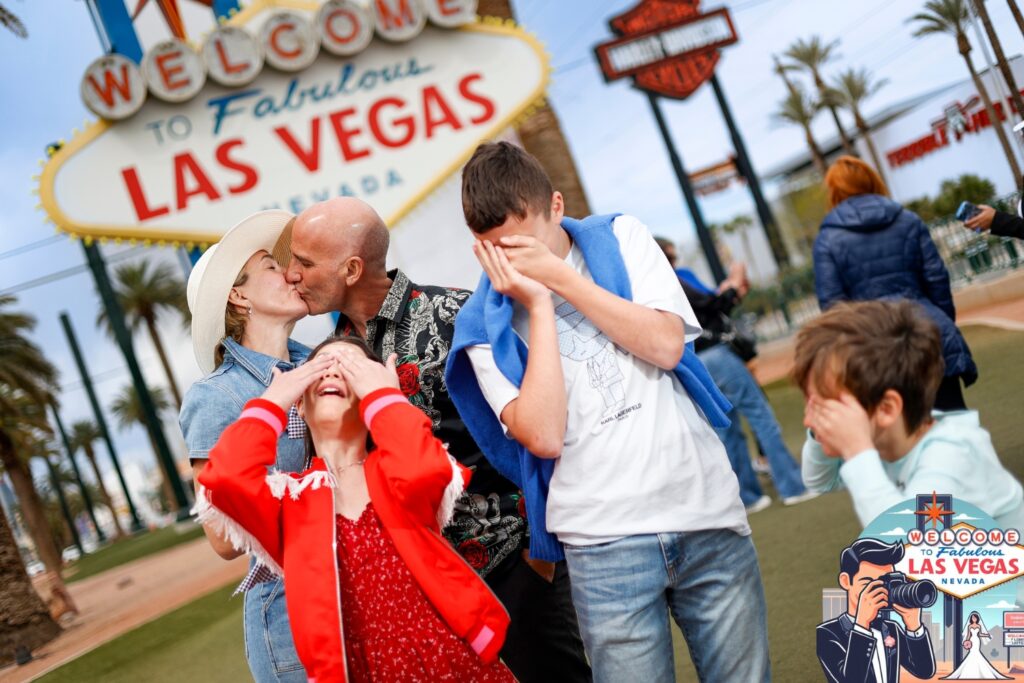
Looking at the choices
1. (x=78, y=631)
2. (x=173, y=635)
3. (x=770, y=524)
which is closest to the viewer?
(x=770, y=524)

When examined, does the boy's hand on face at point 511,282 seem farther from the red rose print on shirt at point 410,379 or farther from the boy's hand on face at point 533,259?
the red rose print on shirt at point 410,379

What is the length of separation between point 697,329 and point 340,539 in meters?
0.95

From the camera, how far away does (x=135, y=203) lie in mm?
7238

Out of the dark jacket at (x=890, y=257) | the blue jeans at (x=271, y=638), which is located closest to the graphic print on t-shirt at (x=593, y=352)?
the blue jeans at (x=271, y=638)

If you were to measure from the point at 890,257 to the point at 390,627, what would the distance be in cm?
290

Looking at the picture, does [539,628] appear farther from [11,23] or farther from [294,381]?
[11,23]

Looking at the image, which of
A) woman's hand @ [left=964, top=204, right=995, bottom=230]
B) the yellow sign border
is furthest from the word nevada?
woman's hand @ [left=964, top=204, right=995, bottom=230]

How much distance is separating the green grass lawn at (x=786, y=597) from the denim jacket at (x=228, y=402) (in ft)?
3.94

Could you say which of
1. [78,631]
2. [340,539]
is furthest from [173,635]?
[340,539]

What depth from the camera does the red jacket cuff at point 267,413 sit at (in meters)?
1.97

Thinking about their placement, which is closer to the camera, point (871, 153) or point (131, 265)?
point (871, 153)

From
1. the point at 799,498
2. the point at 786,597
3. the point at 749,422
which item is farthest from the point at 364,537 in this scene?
the point at 799,498

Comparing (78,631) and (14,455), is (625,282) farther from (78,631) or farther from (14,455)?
(14,455)

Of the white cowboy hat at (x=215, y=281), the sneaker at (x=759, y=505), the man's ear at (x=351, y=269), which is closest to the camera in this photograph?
the white cowboy hat at (x=215, y=281)
